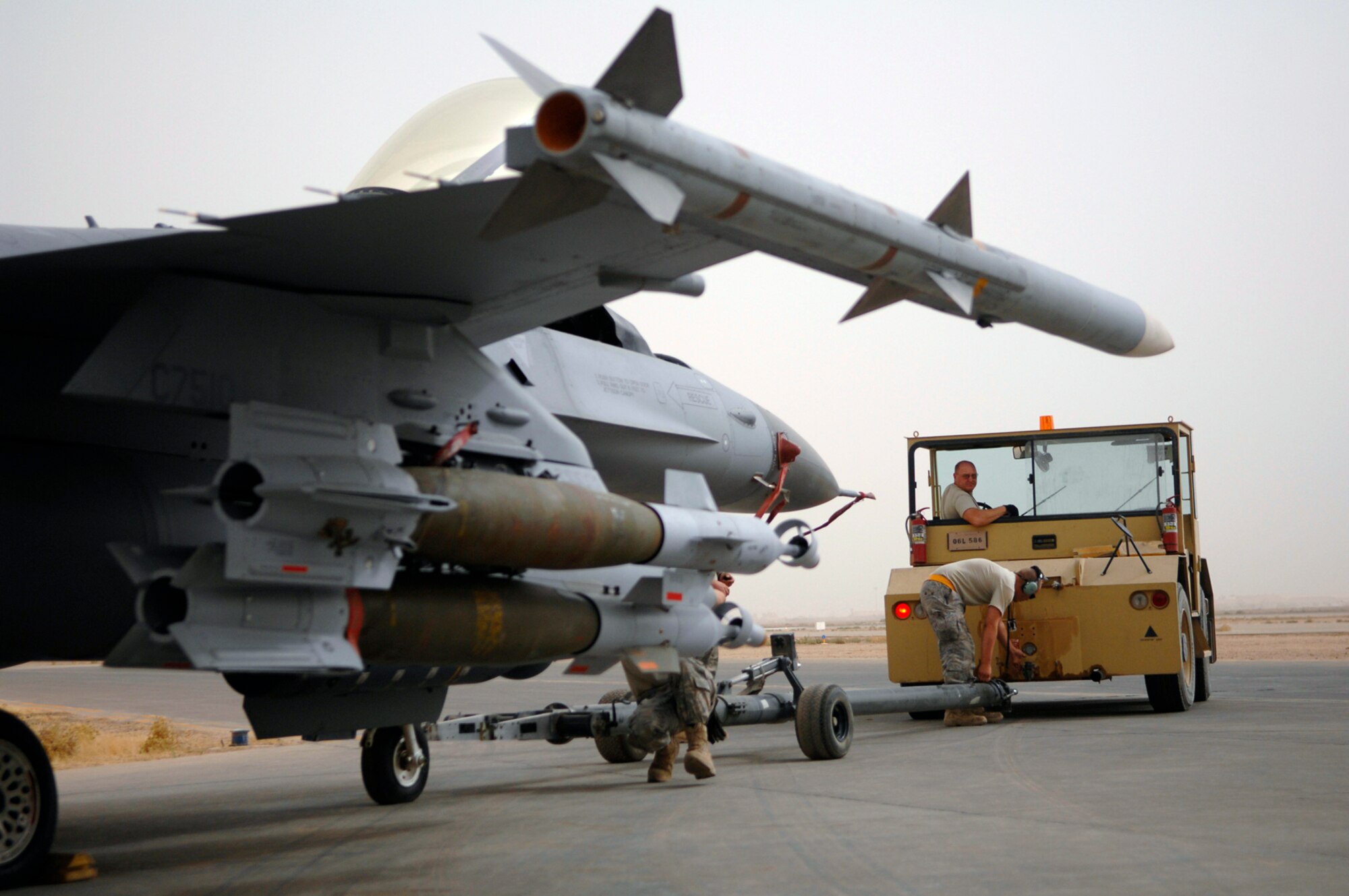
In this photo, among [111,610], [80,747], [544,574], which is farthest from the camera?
[80,747]

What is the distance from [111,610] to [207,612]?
5.03 ft

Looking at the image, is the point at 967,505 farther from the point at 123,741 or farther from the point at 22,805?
the point at 123,741

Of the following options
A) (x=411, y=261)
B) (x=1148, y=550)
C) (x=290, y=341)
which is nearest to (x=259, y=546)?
(x=290, y=341)

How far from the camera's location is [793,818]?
672 cm

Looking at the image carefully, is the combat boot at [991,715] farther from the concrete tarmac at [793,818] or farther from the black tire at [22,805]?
the black tire at [22,805]

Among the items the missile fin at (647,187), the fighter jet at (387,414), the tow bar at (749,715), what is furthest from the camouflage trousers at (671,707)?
the missile fin at (647,187)

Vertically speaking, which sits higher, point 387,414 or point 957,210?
point 957,210

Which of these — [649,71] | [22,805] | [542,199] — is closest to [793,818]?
[542,199]

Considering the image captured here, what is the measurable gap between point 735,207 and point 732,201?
1.7 inches

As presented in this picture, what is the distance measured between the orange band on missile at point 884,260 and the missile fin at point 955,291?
0.29 metres

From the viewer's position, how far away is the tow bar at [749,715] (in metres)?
9.02

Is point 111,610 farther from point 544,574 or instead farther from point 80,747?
point 80,747

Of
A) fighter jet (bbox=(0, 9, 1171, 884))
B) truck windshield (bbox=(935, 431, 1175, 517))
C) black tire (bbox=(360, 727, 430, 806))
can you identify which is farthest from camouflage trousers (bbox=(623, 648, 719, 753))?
truck windshield (bbox=(935, 431, 1175, 517))

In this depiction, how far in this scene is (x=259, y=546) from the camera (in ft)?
17.8
